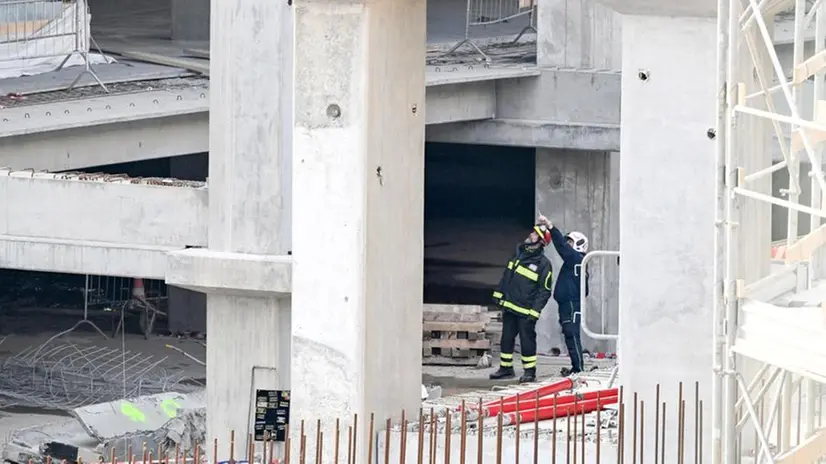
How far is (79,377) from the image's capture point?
2191cm

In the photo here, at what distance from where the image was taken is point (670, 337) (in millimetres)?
12734

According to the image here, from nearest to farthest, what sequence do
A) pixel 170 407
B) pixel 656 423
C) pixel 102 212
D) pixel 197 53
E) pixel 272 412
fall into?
1. pixel 656 423
2. pixel 272 412
3. pixel 102 212
4. pixel 170 407
5. pixel 197 53

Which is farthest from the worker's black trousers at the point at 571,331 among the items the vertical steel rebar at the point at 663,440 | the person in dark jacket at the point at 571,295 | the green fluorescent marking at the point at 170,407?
the vertical steel rebar at the point at 663,440

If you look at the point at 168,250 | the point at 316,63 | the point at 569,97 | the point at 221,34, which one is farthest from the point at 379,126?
the point at 569,97

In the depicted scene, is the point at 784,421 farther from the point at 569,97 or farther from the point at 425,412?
the point at 569,97

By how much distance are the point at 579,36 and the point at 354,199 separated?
11.6m

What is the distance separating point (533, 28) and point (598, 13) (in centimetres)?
514

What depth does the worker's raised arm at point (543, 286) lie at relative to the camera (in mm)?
20594

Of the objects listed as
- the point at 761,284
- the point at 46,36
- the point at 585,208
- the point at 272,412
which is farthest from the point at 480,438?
the point at 46,36

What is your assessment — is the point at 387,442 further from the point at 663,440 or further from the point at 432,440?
the point at 663,440

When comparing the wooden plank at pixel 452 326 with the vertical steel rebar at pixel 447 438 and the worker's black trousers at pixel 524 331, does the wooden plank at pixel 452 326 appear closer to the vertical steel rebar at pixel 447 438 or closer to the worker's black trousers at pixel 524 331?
the worker's black trousers at pixel 524 331

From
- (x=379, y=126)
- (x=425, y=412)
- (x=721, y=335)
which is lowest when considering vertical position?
(x=425, y=412)

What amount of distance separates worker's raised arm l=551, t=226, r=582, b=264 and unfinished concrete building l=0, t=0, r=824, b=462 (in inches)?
60.9

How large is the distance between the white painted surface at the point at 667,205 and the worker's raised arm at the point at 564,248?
24.9 ft
